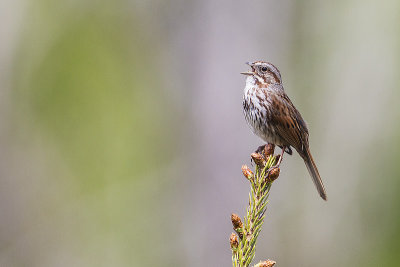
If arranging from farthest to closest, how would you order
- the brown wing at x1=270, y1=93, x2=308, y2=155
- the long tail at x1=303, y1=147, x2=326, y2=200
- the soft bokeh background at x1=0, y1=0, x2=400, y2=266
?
the soft bokeh background at x1=0, y1=0, x2=400, y2=266, the brown wing at x1=270, y1=93, x2=308, y2=155, the long tail at x1=303, y1=147, x2=326, y2=200

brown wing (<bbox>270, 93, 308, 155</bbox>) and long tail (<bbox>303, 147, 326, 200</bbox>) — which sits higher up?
brown wing (<bbox>270, 93, 308, 155</bbox>)

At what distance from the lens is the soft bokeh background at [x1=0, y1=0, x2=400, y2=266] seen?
840 cm

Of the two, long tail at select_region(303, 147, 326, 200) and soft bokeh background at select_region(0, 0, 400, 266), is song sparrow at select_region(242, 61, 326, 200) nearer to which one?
long tail at select_region(303, 147, 326, 200)

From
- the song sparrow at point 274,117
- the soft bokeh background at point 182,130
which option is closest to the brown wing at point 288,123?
the song sparrow at point 274,117

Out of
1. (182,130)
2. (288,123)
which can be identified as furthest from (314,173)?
(182,130)

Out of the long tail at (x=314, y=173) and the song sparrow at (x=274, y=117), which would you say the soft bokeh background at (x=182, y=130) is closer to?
the song sparrow at (x=274, y=117)

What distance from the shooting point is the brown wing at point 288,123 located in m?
4.60

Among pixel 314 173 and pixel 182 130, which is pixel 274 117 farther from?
pixel 182 130

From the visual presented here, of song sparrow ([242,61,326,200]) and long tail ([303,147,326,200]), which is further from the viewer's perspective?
song sparrow ([242,61,326,200])

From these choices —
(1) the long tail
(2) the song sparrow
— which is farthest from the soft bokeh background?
(1) the long tail

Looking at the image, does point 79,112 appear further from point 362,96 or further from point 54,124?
point 362,96

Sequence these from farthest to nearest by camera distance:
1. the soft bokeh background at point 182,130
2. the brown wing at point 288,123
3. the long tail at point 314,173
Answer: the soft bokeh background at point 182,130 → the brown wing at point 288,123 → the long tail at point 314,173

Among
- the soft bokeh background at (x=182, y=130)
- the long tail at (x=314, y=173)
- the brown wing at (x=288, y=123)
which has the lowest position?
the long tail at (x=314, y=173)

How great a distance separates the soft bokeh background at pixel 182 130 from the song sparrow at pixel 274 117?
2.77 m
